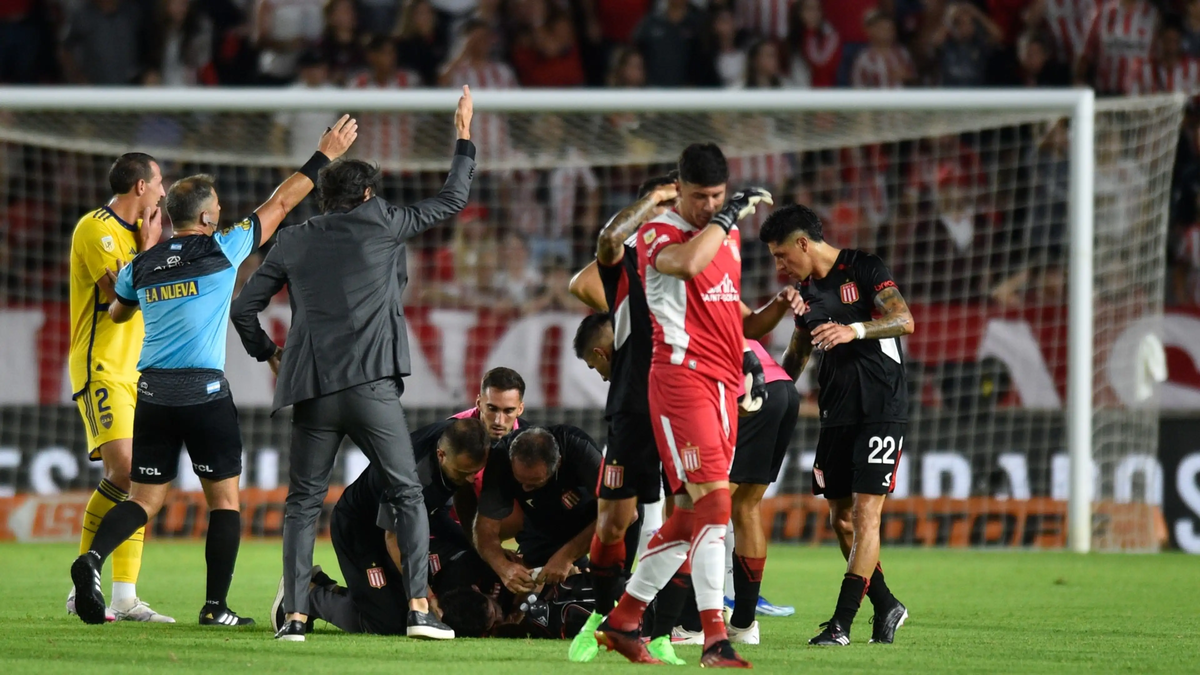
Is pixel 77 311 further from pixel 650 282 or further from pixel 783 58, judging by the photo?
pixel 783 58

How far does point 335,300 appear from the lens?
6.11m

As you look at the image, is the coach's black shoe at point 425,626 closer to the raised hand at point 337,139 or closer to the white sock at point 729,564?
the white sock at point 729,564

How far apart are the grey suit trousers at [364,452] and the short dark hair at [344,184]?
78cm

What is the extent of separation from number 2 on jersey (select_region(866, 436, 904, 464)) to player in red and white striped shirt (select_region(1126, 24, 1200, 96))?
394 inches

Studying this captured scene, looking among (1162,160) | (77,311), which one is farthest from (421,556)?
(1162,160)

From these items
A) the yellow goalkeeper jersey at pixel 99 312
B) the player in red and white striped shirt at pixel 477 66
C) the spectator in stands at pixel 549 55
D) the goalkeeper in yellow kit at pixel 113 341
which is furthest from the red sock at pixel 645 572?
the spectator in stands at pixel 549 55

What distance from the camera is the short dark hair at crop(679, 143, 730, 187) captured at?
5.52 metres

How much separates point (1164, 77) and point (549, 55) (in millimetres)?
6444

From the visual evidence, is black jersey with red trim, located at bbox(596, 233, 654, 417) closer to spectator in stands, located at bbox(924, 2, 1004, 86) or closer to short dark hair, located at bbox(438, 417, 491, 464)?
short dark hair, located at bbox(438, 417, 491, 464)

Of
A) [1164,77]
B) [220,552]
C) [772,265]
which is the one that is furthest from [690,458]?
[1164,77]

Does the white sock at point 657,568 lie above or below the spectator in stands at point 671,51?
below

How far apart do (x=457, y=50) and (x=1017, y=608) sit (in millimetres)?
9924

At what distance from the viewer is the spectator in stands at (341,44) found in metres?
15.6

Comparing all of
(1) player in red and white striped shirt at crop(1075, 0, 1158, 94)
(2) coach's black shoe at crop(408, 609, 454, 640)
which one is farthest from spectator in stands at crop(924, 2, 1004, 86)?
(2) coach's black shoe at crop(408, 609, 454, 640)
